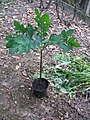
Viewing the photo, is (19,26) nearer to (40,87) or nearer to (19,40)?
(19,40)

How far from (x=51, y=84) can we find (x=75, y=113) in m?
0.46

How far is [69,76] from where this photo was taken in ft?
9.26

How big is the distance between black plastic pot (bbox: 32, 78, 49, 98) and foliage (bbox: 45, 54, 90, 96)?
8.1 inches

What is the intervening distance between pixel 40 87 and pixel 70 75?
473 millimetres

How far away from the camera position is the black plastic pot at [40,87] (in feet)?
8.21

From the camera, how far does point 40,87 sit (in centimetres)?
254

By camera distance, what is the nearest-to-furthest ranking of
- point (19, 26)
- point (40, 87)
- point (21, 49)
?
point (21, 49) < point (19, 26) < point (40, 87)

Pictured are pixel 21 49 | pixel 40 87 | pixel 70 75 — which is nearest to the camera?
pixel 21 49

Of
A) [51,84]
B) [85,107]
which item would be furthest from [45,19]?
[85,107]

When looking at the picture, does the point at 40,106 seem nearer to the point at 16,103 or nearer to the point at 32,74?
the point at 16,103

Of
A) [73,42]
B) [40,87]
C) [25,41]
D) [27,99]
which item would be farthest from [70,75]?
[25,41]

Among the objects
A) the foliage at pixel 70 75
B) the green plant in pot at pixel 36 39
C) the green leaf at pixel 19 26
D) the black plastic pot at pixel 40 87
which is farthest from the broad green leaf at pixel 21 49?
the foliage at pixel 70 75

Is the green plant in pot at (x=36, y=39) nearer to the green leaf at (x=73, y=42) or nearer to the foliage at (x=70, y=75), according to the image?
the green leaf at (x=73, y=42)

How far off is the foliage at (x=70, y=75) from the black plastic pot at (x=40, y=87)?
21cm
